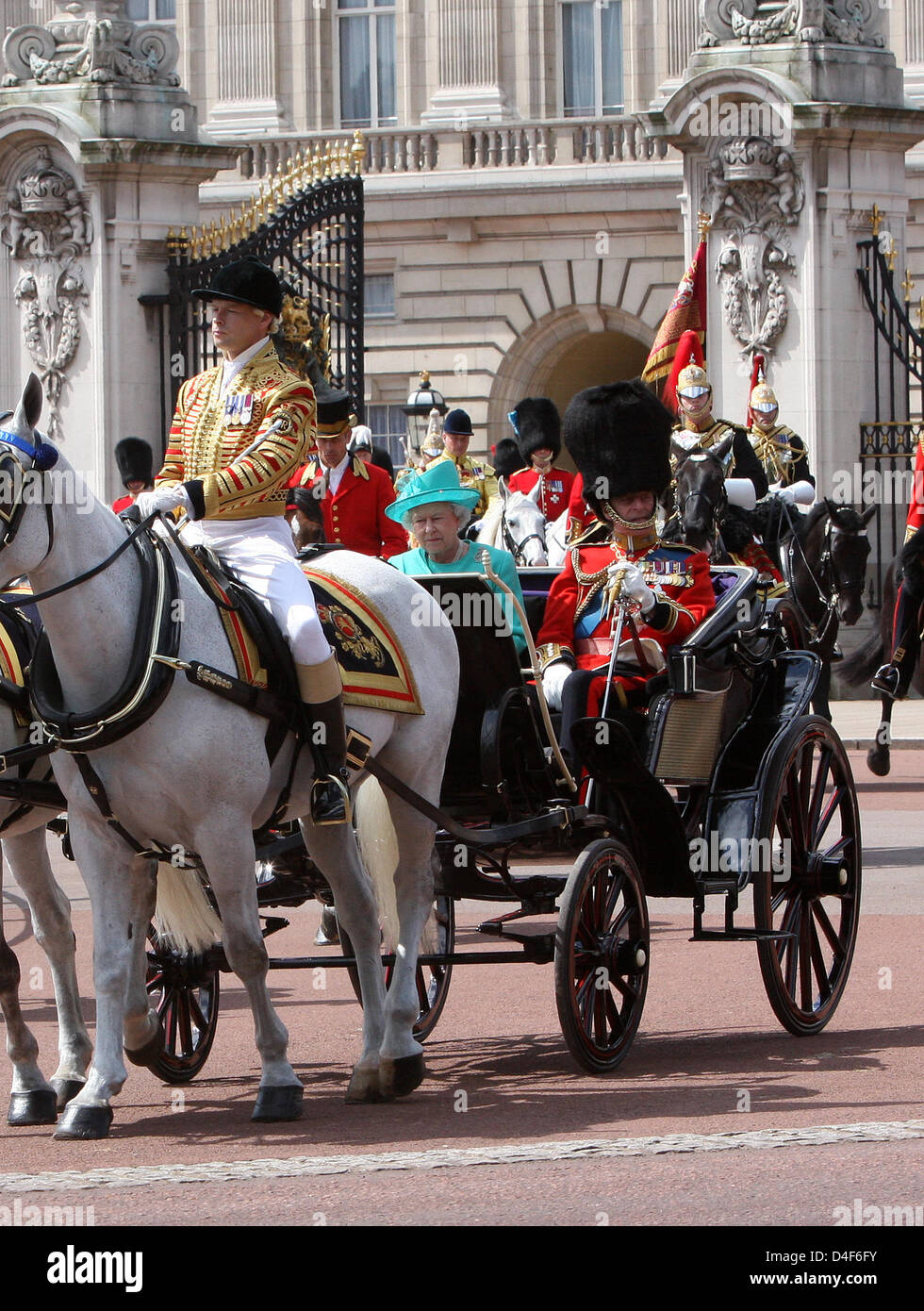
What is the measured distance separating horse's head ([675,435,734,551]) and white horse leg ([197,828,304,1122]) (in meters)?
5.08

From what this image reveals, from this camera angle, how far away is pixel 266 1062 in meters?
6.79

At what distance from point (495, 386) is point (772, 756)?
79.8 feet

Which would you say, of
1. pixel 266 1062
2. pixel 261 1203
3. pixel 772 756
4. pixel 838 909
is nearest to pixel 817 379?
pixel 838 909

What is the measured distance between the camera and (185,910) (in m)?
7.41

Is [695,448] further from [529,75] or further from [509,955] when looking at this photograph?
[529,75]

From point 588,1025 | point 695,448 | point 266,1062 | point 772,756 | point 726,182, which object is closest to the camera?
point 266,1062

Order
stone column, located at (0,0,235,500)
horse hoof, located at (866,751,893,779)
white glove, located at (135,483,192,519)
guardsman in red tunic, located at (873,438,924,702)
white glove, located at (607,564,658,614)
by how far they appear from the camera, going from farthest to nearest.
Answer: stone column, located at (0,0,235,500), horse hoof, located at (866,751,893,779), guardsman in red tunic, located at (873,438,924,702), white glove, located at (607,564,658,614), white glove, located at (135,483,192,519)

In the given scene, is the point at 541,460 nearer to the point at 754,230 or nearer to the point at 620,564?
the point at 754,230

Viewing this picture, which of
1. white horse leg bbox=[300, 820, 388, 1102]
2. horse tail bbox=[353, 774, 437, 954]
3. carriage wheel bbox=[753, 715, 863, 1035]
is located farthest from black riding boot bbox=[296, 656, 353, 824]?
carriage wheel bbox=[753, 715, 863, 1035]

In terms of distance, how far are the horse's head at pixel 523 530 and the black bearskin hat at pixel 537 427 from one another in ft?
5.79

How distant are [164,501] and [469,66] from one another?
26352 millimetres

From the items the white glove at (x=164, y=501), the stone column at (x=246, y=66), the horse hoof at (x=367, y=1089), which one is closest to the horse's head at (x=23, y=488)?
the white glove at (x=164, y=501)

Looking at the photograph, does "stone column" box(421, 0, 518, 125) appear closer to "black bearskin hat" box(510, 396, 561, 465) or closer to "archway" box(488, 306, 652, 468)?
"archway" box(488, 306, 652, 468)

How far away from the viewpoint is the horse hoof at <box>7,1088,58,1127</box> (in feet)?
22.5
